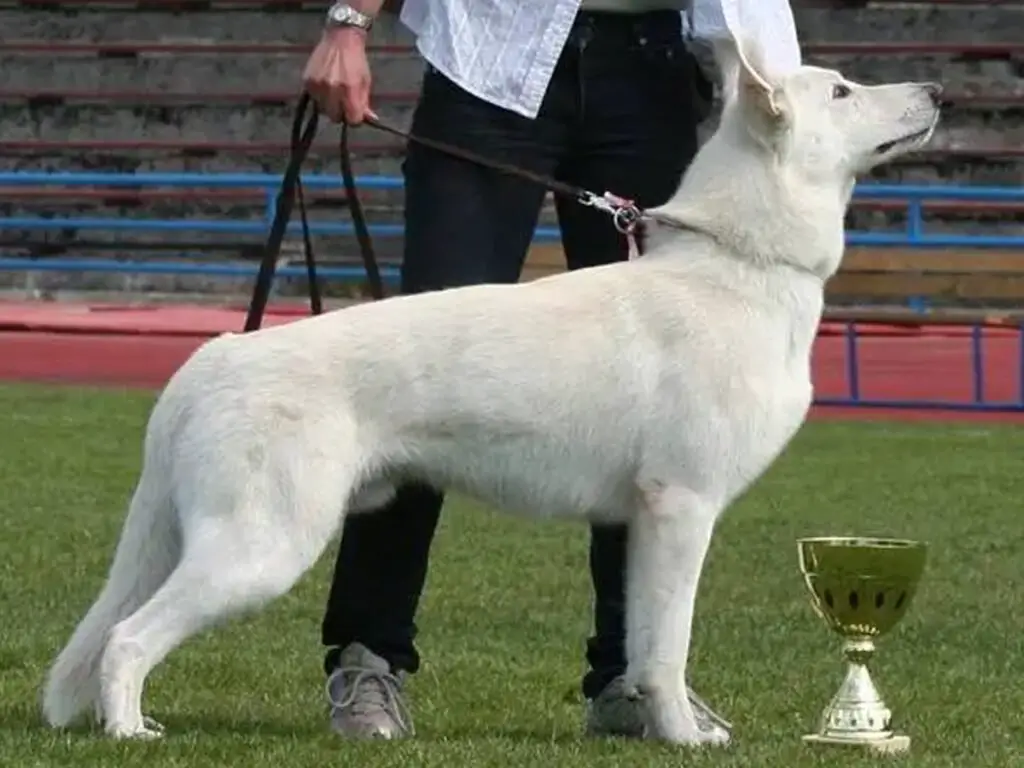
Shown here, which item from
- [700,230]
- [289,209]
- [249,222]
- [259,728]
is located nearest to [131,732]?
[259,728]

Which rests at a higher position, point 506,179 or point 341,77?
point 341,77

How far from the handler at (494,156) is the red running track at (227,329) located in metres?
9.04

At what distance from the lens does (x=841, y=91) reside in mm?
4594

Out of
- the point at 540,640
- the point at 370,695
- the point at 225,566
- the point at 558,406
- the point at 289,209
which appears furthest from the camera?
the point at 540,640

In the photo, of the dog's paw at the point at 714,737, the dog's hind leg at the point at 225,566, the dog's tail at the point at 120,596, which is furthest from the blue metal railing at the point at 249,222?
the dog's hind leg at the point at 225,566

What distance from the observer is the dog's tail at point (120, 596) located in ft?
14.6

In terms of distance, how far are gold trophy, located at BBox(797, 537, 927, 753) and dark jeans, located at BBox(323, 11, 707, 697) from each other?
448 millimetres

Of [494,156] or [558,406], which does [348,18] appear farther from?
[558,406]

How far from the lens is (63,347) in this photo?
1700 cm

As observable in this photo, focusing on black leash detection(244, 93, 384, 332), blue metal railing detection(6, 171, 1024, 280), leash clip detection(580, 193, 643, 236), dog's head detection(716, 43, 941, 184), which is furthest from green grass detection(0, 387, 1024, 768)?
blue metal railing detection(6, 171, 1024, 280)

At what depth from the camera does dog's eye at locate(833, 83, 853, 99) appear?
4586 mm

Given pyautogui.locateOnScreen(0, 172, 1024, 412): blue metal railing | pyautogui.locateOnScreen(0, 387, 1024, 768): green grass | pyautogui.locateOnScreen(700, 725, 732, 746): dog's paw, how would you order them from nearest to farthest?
pyautogui.locateOnScreen(0, 387, 1024, 768): green grass → pyautogui.locateOnScreen(700, 725, 732, 746): dog's paw → pyautogui.locateOnScreen(0, 172, 1024, 412): blue metal railing

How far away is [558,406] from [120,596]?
920mm

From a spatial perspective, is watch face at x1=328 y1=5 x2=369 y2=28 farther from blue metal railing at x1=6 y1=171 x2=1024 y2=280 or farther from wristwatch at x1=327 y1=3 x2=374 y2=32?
blue metal railing at x1=6 y1=171 x2=1024 y2=280
